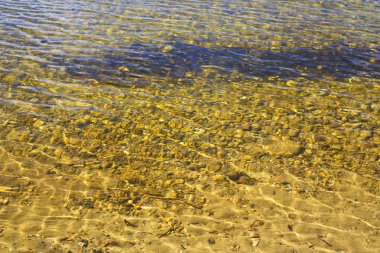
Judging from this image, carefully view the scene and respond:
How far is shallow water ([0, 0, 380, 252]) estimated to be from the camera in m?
5.41

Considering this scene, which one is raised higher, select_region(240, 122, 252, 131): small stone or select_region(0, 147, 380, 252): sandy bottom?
select_region(240, 122, 252, 131): small stone

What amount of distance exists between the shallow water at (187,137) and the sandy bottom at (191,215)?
0.9 inches

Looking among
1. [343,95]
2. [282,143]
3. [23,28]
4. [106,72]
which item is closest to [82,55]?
[106,72]

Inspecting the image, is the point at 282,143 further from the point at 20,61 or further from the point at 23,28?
the point at 23,28

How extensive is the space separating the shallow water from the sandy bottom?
0.02m

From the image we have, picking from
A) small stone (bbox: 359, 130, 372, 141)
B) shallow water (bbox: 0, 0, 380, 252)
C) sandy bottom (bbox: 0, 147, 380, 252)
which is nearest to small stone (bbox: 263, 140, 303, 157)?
shallow water (bbox: 0, 0, 380, 252)

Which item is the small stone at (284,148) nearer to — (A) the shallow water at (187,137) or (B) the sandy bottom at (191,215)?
(A) the shallow water at (187,137)

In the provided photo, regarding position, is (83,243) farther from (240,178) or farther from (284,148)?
(284,148)

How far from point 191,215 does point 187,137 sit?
A: 2.34 metres

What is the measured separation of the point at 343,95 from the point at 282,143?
3176mm

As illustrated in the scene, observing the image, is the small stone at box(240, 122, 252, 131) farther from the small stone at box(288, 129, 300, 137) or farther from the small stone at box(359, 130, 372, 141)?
the small stone at box(359, 130, 372, 141)

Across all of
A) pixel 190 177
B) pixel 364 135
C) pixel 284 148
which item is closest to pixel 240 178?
pixel 190 177

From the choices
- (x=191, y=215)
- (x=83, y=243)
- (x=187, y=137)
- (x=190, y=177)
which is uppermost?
(x=187, y=137)

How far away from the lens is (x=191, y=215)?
18.6 feet
